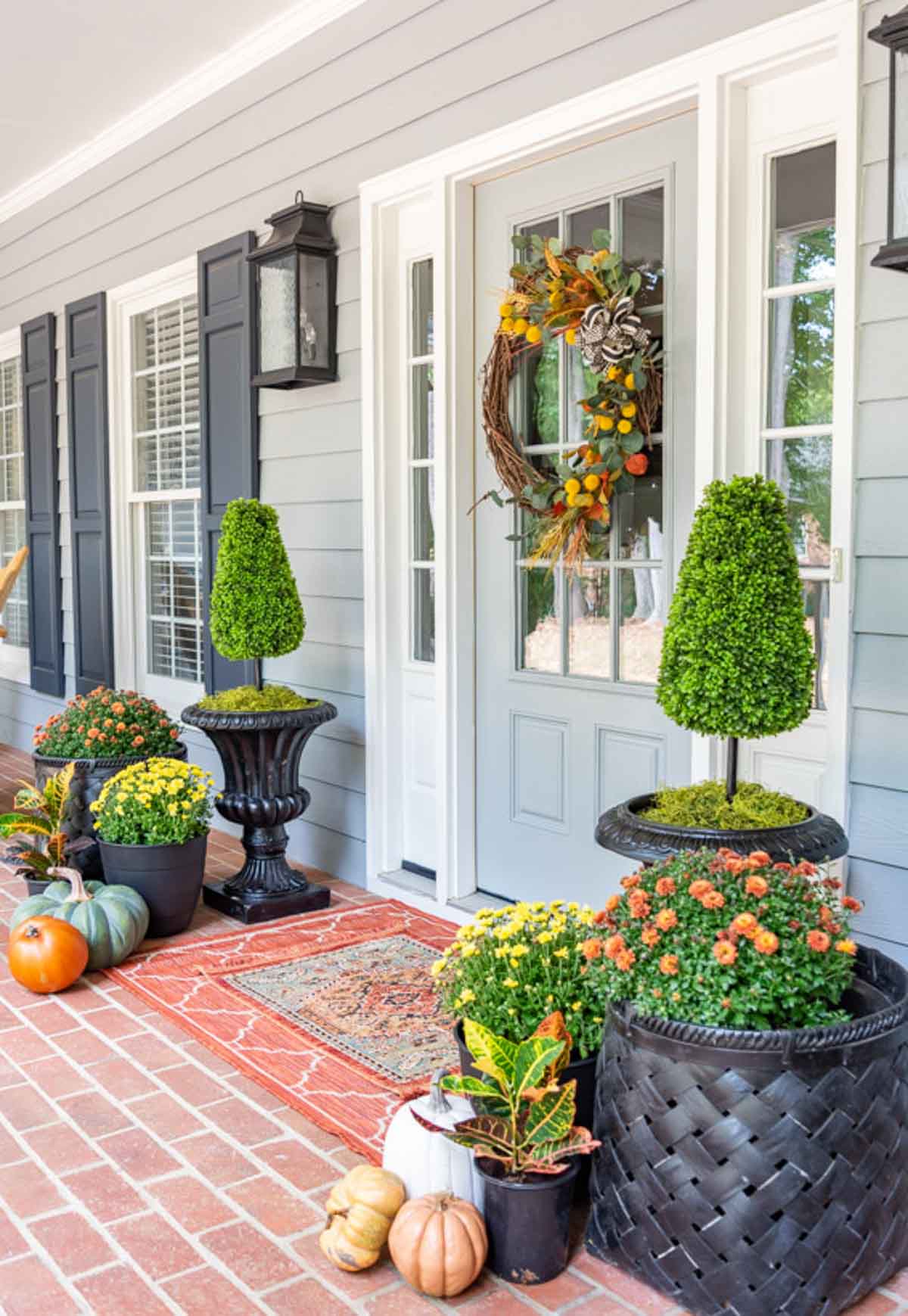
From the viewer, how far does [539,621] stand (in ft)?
12.9

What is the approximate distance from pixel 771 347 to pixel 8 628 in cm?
618

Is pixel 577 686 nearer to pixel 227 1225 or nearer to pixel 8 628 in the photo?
pixel 227 1225

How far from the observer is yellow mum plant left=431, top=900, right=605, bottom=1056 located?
2416mm

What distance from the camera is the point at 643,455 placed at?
134 inches

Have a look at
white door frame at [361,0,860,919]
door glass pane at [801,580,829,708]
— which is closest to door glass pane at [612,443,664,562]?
white door frame at [361,0,860,919]

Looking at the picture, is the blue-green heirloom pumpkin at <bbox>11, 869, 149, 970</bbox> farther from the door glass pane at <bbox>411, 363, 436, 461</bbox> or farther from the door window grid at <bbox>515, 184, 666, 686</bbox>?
the door glass pane at <bbox>411, 363, 436, 461</bbox>

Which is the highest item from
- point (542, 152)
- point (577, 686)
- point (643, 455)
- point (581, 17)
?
point (581, 17)

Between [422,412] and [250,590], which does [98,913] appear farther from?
[422,412]

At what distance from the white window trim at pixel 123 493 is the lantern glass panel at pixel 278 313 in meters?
1.47

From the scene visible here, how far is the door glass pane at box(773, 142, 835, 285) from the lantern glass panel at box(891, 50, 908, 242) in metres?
0.33

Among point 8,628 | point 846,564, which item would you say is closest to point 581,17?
point 846,564

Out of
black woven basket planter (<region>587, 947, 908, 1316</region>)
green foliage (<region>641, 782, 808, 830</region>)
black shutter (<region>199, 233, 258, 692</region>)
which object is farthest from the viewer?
black shutter (<region>199, 233, 258, 692</region>)

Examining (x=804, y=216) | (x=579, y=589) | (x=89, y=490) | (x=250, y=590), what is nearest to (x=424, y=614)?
(x=250, y=590)

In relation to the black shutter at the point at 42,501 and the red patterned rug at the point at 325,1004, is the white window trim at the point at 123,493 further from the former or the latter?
the red patterned rug at the point at 325,1004
